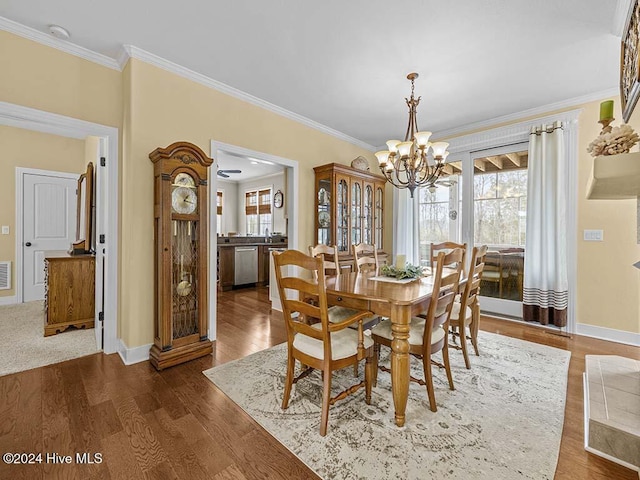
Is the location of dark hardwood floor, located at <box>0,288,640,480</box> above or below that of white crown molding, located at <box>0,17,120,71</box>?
below

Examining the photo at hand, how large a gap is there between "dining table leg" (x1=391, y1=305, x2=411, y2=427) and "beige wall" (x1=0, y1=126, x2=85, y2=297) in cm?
589

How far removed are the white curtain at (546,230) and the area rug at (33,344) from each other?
489cm

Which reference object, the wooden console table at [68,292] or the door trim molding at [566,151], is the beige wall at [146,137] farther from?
the door trim molding at [566,151]

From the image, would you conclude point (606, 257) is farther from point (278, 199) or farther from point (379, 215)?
point (278, 199)

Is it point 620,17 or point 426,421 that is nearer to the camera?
point 426,421

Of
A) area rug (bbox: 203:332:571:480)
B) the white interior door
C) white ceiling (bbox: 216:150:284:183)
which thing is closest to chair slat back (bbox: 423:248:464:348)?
area rug (bbox: 203:332:571:480)

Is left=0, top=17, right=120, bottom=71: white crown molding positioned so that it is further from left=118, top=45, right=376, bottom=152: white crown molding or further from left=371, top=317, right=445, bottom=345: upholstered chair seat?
left=371, top=317, right=445, bottom=345: upholstered chair seat

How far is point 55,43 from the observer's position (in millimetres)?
2314

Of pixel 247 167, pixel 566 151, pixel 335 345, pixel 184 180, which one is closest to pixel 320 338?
pixel 335 345

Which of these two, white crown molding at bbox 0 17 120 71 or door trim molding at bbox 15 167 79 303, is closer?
white crown molding at bbox 0 17 120 71

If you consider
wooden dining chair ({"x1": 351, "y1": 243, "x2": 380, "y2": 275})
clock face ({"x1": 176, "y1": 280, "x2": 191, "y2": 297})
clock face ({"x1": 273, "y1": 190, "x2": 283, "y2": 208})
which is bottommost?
clock face ({"x1": 176, "y1": 280, "x2": 191, "y2": 297})

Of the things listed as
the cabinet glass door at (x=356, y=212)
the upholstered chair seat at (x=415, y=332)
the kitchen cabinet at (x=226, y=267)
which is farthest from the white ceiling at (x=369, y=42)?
the kitchen cabinet at (x=226, y=267)

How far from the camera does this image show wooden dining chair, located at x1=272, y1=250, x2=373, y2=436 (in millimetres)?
1574

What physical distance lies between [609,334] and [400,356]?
10.2 ft
